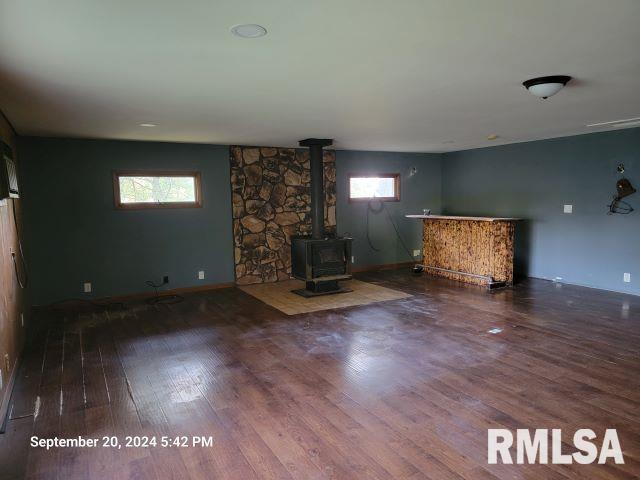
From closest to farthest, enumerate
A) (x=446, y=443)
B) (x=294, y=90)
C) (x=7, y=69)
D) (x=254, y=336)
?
(x=446, y=443) < (x=7, y=69) < (x=294, y=90) < (x=254, y=336)

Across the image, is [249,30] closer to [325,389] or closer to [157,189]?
[325,389]

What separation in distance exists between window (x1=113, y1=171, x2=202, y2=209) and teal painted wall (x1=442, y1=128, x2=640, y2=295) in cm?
510

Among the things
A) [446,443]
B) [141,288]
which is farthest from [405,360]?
[141,288]

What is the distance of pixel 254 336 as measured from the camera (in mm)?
4152

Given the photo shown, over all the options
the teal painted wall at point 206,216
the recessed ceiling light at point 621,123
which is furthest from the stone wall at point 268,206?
the recessed ceiling light at point 621,123

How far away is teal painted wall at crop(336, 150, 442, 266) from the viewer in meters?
7.38

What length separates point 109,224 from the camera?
559cm

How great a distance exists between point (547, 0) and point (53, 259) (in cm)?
580

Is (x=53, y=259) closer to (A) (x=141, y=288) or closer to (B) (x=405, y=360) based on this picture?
(A) (x=141, y=288)

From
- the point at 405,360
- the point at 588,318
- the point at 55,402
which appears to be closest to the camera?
the point at 55,402

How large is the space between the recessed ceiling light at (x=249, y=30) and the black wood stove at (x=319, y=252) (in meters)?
3.70

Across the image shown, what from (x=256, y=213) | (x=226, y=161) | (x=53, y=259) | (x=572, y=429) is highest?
(x=226, y=161)

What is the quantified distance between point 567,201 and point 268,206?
4631mm

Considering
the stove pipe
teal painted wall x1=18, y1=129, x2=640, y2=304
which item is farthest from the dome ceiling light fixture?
teal painted wall x1=18, y1=129, x2=640, y2=304
